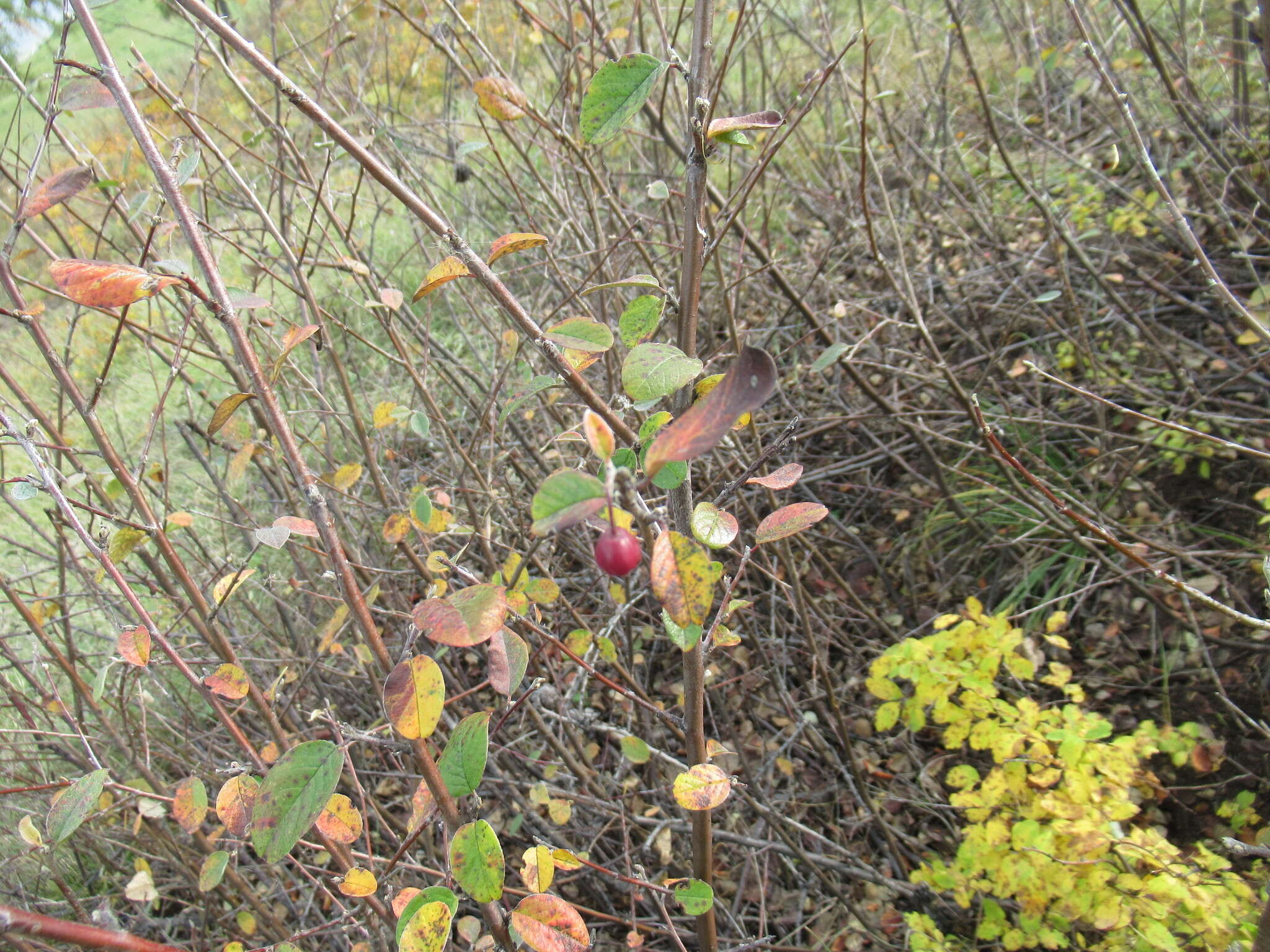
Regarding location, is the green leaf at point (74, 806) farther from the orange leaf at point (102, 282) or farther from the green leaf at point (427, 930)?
the orange leaf at point (102, 282)

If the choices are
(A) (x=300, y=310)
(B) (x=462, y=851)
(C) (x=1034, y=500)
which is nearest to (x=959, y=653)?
(C) (x=1034, y=500)

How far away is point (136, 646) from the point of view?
40.9 inches

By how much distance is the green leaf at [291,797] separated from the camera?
0.66 meters

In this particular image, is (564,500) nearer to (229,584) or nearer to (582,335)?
(582,335)

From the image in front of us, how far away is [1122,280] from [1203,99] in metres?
0.77

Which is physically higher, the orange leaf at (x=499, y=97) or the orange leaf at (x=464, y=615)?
the orange leaf at (x=499, y=97)

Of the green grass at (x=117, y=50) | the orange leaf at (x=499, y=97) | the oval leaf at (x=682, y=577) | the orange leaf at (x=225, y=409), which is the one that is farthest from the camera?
the green grass at (x=117, y=50)

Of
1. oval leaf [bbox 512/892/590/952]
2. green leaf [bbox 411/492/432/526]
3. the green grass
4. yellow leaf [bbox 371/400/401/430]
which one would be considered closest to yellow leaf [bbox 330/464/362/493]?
yellow leaf [bbox 371/400/401/430]

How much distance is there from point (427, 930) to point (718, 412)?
0.54 meters

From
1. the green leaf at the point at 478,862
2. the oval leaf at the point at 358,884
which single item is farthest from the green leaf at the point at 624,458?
the oval leaf at the point at 358,884

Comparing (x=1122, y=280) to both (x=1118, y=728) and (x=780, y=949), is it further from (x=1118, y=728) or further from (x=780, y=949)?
(x=780, y=949)

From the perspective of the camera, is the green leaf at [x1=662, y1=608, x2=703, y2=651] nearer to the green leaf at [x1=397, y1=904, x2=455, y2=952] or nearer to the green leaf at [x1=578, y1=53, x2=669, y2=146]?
the green leaf at [x1=397, y1=904, x2=455, y2=952]

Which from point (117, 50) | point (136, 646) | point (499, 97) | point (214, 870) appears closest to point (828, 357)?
point (499, 97)

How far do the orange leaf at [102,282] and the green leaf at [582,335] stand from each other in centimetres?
33
